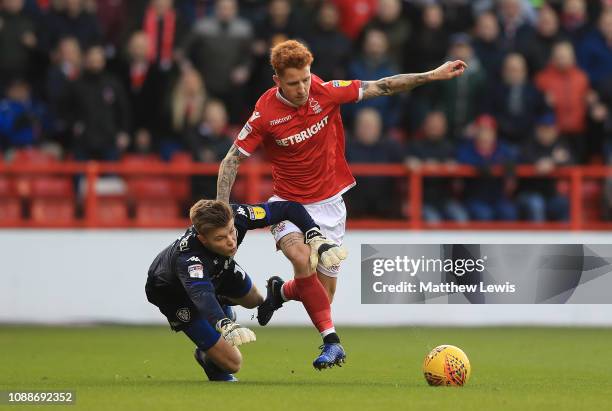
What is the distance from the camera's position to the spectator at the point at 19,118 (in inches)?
631

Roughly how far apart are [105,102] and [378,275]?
13.5ft

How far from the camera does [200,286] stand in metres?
9.36

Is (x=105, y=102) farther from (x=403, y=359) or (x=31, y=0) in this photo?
(x=403, y=359)

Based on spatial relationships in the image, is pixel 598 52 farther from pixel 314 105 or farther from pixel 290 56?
pixel 290 56

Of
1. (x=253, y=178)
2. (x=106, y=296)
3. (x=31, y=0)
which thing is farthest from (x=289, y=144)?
(x=31, y=0)

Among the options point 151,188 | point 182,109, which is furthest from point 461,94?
point 151,188

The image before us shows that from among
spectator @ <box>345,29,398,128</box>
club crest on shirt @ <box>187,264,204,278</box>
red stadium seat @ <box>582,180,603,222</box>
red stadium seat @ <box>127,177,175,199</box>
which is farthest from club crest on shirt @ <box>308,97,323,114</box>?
red stadium seat @ <box>582,180,603,222</box>

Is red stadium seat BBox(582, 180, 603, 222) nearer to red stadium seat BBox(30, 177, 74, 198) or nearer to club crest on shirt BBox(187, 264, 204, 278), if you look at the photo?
red stadium seat BBox(30, 177, 74, 198)

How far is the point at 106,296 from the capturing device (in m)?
16.3

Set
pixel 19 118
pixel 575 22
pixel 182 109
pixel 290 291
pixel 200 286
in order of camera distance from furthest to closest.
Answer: pixel 575 22 → pixel 182 109 → pixel 19 118 → pixel 290 291 → pixel 200 286

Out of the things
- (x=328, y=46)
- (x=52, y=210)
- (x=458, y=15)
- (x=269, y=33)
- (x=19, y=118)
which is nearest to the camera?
(x=19, y=118)

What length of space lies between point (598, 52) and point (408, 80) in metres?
8.18

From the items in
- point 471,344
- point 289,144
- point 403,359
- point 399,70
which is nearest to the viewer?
point 289,144

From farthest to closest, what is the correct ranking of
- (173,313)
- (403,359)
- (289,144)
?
(403,359)
(289,144)
(173,313)
